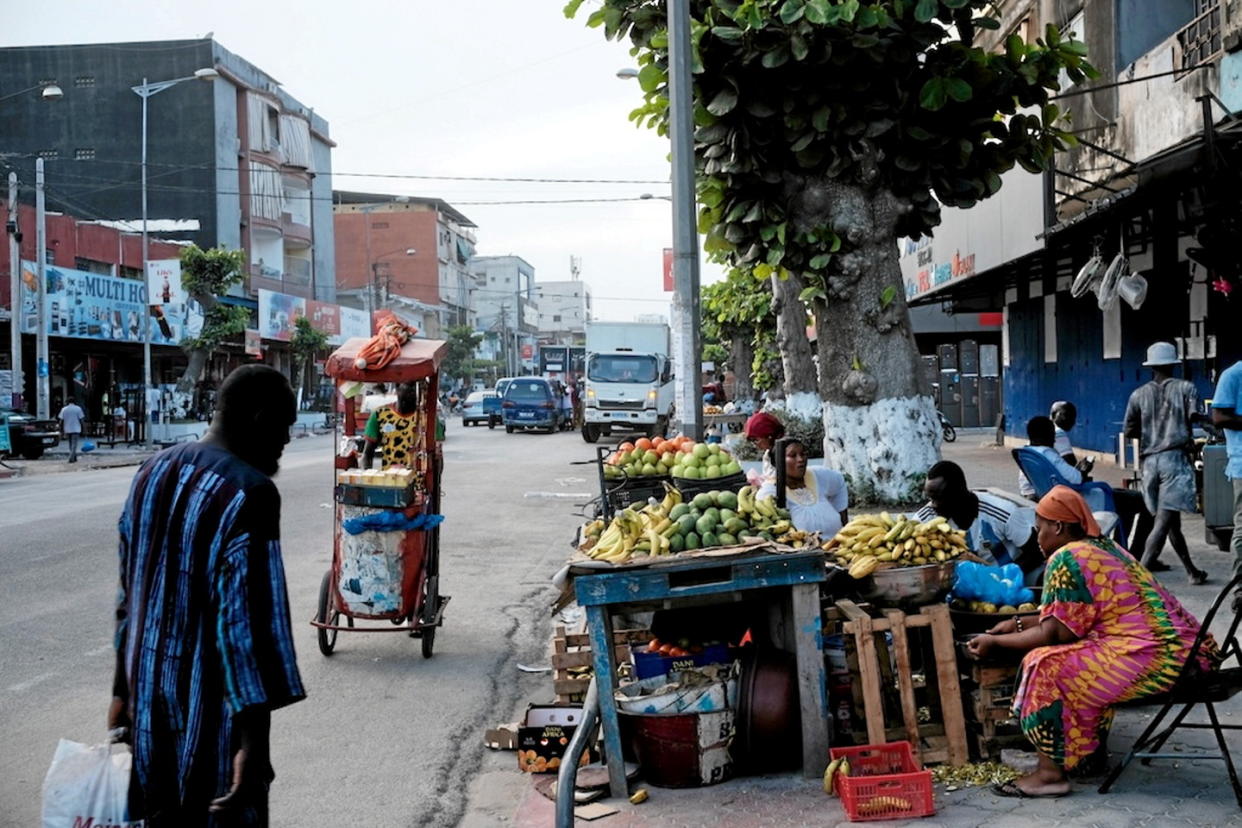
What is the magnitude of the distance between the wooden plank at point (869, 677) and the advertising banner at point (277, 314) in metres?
44.4

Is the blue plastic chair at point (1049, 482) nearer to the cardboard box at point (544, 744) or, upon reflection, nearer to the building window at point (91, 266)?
the cardboard box at point (544, 744)

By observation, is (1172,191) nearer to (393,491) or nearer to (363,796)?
(393,491)

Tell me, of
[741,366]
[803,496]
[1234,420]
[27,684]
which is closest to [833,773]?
[803,496]

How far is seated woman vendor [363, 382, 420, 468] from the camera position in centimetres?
876

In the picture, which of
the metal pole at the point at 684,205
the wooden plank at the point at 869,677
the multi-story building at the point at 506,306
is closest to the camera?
the wooden plank at the point at 869,677

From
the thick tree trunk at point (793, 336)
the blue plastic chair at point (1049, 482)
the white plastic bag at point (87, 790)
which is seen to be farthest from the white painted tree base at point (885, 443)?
the white plastic bag at point (87, 790)

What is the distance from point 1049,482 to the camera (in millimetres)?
9211

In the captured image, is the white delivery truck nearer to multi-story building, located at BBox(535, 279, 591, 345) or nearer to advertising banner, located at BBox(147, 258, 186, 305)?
advertising banner, located at BBox(147, 258, 186, 305)

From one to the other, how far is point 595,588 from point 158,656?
2551 millimetres

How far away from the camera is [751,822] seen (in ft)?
16.0

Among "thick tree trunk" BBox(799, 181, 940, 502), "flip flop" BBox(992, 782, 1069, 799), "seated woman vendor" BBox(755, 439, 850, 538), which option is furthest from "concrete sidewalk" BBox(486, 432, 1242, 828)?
"thick tree trunk" BBox(799, 181, 940, 502)

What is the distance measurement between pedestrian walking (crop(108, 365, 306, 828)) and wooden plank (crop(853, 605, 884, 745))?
3070mm

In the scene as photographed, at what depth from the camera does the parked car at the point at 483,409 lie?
157ft

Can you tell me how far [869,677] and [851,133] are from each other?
7558 millimetres
